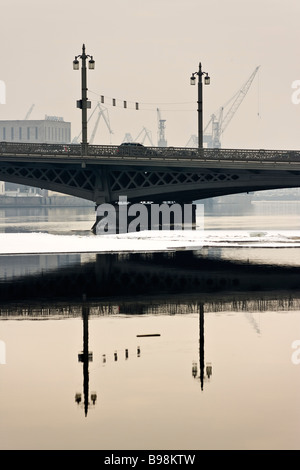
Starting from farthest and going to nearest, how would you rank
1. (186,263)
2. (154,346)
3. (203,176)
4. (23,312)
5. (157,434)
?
(203,176) → (186,263) → (23,312) → (154,346) → (157,434)

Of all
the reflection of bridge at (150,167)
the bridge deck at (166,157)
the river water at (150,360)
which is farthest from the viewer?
the reflection of bridge at (150,167)

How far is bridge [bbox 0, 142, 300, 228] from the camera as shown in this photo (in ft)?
306

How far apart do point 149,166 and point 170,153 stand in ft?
8.88

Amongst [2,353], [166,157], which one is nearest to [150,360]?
[2,353]

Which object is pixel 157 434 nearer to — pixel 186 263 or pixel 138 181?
pixel 186 263

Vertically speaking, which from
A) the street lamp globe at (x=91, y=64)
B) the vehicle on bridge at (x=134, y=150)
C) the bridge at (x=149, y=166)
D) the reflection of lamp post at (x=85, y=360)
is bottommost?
the reflection of lamp post at (x=85, y=360)

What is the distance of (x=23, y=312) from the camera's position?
32219mm

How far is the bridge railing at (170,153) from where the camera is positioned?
93.8 metres

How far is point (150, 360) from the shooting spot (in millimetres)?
23891

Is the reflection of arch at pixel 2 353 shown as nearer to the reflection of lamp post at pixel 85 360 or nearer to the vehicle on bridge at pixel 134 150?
the reflection of lamp post at pixel 85 360

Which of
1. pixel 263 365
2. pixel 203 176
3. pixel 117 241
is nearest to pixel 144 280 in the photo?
pixel 263 365

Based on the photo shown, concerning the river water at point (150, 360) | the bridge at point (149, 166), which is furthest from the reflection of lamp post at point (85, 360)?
the bridge at point (149, 166)

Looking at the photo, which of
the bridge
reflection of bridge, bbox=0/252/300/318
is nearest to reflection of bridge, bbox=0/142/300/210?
the bridge
